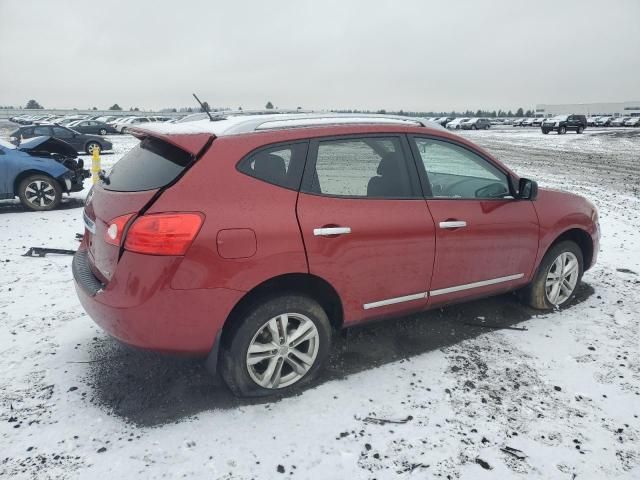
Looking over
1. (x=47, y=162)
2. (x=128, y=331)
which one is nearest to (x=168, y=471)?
(x=128, y=331)

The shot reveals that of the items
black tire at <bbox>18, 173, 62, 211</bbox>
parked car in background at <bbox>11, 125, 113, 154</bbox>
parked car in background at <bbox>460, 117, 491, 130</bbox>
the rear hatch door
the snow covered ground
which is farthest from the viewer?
parked car in background at <bbox>460, 117, 491, 130</bbox>

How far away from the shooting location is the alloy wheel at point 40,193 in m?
8.69

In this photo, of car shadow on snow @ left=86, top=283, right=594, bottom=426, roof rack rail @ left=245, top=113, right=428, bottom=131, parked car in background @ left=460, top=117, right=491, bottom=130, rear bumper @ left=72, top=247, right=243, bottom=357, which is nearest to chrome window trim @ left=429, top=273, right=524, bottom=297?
car shadow on snow @ left=86, top=283, right=594, bottom=426

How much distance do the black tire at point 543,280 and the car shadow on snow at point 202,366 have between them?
11 centimetres

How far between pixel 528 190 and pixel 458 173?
0.60 metres

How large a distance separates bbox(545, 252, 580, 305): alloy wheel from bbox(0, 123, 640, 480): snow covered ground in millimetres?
182

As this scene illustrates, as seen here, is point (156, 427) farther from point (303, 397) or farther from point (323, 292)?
point (323, 292)

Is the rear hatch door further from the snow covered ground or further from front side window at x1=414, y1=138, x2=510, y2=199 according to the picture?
front side window at x1=414, y1=138, x2=510, y2=199

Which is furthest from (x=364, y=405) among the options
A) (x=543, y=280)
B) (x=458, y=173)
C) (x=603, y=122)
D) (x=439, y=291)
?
(x=603, y=122)

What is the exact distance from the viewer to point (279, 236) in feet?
9.16

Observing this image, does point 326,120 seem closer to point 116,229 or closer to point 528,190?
point 116,229

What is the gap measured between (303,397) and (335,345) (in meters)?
0.80

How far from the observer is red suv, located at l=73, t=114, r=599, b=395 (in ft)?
8.66

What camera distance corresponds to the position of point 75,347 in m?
3.70
